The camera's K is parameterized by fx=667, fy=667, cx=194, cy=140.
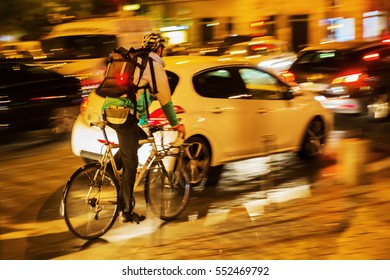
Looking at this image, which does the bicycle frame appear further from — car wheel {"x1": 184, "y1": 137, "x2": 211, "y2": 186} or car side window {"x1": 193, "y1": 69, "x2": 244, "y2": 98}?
car side window {"x1": 193, "y1": 69, "x2": 244, "y2": 98}

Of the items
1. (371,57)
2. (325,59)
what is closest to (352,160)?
(371,57)

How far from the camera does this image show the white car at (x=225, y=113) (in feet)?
25.1

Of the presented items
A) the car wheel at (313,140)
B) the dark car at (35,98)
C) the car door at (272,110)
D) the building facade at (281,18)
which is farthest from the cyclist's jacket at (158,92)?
the building facade at (281,18)

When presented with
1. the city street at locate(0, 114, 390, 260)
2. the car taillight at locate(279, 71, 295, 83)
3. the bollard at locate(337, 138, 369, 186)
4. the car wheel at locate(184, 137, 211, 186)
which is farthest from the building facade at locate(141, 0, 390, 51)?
the car wheel at locate(184, 137, 211, 186)

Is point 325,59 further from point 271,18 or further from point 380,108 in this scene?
point 271,18

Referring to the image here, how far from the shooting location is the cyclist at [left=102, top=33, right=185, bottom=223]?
5863 millimetres

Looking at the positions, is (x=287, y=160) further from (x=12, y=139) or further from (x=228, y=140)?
(x=12, y=139)

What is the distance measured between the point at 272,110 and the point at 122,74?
10.4ft

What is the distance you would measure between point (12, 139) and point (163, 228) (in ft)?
19.6

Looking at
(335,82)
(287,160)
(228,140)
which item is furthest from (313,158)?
(335,82)

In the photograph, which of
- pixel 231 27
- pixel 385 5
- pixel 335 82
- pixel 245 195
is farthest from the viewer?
pixel 231 27

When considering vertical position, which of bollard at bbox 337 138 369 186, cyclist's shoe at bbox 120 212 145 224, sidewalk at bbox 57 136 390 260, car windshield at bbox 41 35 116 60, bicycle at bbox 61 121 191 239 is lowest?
bollard at bbox 337 138 369 186

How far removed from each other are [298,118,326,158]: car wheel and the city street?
0.49 ft

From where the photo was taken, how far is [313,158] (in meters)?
9.31
